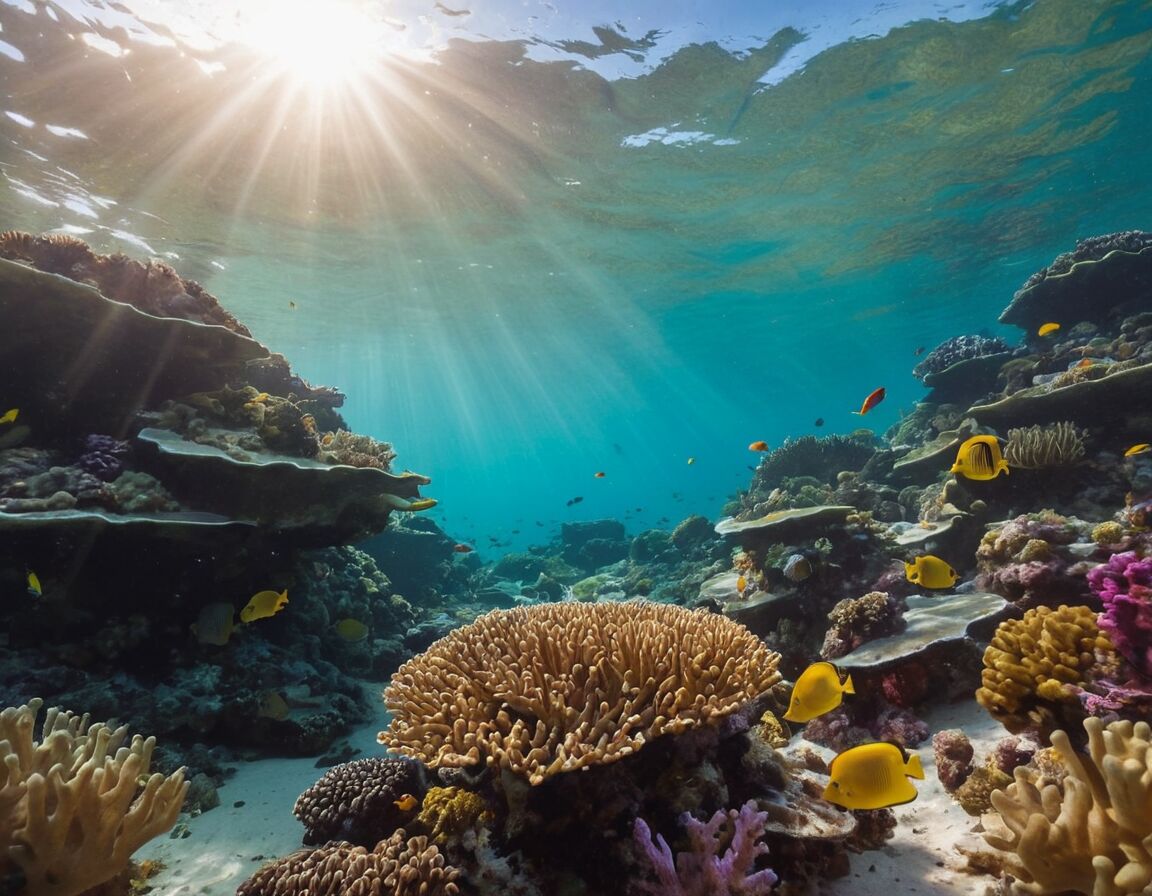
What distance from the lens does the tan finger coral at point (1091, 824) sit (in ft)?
6.65

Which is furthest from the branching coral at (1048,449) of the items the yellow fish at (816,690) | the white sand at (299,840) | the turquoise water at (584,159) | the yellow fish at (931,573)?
the turquoise water at (584,159)

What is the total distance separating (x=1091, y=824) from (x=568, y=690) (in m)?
2.35

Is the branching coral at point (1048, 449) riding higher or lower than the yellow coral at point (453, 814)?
higher

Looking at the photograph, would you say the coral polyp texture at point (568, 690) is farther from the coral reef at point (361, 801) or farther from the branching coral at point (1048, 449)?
the branching coral at point (1048, 449)

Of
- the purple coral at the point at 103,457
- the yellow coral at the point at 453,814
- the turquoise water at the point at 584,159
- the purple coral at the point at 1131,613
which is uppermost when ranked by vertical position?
the turquoise water at the point at 584,159

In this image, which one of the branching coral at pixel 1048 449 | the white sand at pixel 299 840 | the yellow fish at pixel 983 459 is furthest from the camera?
the branching coral at pixel 1048 449

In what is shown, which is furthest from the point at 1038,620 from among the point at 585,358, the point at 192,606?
the point at 585,358

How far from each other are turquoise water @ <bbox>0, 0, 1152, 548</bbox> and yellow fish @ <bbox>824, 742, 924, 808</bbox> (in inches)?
567

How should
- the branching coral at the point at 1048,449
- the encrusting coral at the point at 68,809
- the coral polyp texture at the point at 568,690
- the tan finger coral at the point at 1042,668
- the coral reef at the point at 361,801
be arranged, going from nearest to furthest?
the encrusting coral at the point at 68,809 → the coral polyp texture at the point at 568,690 → the tan finger coral at the point at 1042,668 → the coral reef at the point at 361,801 → the branching coral at the point at 1048,449

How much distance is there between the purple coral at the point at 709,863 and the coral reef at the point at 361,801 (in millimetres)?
1966

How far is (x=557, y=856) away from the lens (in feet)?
9.26

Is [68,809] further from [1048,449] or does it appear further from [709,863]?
[1048,449]

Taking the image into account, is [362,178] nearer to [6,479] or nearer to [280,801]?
[6,479]

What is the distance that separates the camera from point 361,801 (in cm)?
384
